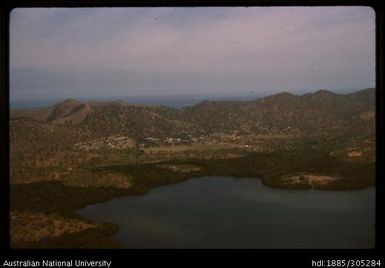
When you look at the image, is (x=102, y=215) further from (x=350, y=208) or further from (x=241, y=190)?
(x=350, y=208)

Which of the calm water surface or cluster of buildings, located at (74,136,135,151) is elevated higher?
cluster of buildings, located at (74,136,135,151)

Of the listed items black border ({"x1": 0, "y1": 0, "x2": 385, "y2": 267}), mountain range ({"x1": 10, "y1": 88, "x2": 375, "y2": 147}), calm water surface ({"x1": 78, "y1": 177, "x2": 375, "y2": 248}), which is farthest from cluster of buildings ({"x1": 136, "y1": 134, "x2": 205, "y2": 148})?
black border ({"x1": 0, "y1": 0, "x2": 385, "y2": 267})

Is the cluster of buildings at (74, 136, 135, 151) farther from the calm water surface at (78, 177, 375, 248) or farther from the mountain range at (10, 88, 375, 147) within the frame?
the calm water surface at (78, 177, 375, 248)
